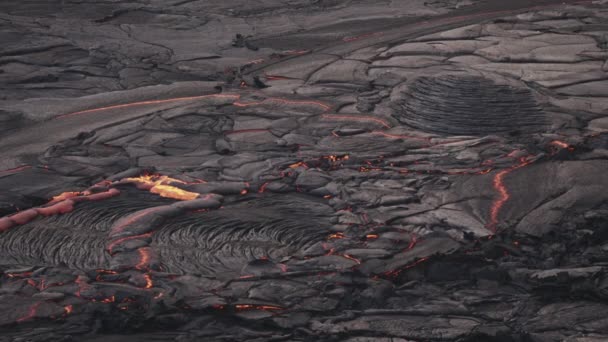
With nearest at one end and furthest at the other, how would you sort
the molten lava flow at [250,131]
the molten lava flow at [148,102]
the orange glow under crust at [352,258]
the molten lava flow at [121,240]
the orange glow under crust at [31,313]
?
the orange glow under crust at [31,313] → the orange glow under crust at [352,258] → the molten lava flow at [121,240] → the molten lava flow at [250,131] → the molten lava flow at [148,102]

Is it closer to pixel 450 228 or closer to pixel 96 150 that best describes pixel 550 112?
pixel 450 228

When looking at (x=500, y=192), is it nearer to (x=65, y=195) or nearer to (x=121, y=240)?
(x=121, y=240)

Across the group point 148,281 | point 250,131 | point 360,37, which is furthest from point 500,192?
point 360,37

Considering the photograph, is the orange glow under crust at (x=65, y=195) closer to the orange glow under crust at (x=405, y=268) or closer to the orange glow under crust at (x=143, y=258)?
the orange glow under crust at (x=143, y=258)

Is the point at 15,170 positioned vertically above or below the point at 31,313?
above

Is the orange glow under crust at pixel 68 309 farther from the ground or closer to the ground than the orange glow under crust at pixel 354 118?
closer to the ground

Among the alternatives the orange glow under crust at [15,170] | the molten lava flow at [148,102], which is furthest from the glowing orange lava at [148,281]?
the molten lava flow at [148,102]

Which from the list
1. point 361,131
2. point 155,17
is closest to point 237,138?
point 361,131
